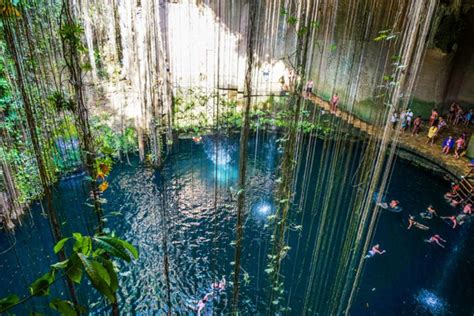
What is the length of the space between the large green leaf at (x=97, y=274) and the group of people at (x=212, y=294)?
5.03 m

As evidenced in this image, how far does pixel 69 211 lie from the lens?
292 inches

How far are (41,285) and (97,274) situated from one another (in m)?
0.19

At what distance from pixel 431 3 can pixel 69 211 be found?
7.61 m

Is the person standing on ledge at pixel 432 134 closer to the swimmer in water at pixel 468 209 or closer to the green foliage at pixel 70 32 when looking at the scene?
the swimmer in water at pixel 468 209

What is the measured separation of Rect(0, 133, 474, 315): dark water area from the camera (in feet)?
19.4

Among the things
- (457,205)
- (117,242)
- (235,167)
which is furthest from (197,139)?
(117,242)

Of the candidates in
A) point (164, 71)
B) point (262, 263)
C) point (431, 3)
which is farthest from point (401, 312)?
point (164, 71)

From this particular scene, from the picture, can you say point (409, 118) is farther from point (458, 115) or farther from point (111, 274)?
point (111, 274)

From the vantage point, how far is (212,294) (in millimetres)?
5953

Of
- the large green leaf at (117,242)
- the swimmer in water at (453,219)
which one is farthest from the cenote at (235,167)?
the swimmer in water at (453,219)

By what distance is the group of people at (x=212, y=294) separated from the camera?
5723mm

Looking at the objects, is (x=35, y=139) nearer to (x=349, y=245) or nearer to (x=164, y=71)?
(x=349, y=245)

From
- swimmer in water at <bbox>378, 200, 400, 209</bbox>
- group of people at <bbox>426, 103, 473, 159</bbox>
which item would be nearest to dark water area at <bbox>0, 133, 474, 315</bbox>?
swimmer in water at <bbox>378, 200, 400, 209</bbox>

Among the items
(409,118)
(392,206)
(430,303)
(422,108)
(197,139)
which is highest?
(422,108)
